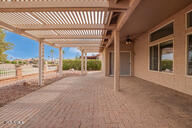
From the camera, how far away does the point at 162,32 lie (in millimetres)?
5668

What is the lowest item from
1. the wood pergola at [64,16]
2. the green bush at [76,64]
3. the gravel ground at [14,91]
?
the gravel ground at [14,91]

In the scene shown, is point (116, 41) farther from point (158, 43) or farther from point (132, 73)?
point (132, 73)

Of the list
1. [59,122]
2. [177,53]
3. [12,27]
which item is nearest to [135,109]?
[59,122]

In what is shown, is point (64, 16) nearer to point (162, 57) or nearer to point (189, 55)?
point (189, 55)

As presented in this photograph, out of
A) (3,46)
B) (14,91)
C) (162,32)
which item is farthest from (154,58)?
(3,46)

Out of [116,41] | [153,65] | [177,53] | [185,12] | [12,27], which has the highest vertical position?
[185,12]

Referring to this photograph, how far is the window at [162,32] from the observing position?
5.04 meters

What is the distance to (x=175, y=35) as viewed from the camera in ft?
15.3

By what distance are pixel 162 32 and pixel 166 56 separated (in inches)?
48.8

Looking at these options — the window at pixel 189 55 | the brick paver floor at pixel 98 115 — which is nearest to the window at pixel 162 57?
the window at pixel 189 55

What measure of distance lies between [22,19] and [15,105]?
288cm

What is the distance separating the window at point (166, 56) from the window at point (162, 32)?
0.42 meters

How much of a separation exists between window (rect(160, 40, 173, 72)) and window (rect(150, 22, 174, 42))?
42 centimetres

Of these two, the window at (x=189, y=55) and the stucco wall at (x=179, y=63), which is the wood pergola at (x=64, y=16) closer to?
the stucco wall at (x=179, y=63)
